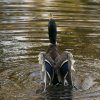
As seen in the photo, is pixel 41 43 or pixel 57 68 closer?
pixel 57 68

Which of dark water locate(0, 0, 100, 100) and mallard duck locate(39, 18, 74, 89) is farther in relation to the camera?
dark water locate(0, 0, 100, 100)

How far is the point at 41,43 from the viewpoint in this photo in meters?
15.9

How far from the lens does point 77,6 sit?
23391 millimetres

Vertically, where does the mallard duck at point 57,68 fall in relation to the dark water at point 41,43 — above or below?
above

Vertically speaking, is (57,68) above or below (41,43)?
above

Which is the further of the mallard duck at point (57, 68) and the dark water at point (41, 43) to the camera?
the dark water at point (41, 43)

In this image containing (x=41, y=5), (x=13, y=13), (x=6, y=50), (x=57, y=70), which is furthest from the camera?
(x=41, y=5)

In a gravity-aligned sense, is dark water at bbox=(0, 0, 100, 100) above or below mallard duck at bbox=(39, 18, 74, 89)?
below


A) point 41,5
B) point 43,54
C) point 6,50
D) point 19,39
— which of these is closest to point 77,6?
point 41,5

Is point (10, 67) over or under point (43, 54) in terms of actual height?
under

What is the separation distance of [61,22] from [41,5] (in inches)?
162

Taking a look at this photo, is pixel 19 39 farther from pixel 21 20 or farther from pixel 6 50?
pixel 21 20

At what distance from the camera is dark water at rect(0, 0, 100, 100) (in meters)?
11.6

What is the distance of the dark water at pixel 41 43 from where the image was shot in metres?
11.6
